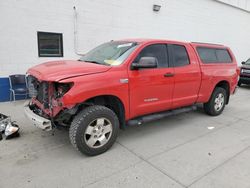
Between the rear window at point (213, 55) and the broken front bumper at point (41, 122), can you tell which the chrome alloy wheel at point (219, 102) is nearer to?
the rear window at point (213, 55)

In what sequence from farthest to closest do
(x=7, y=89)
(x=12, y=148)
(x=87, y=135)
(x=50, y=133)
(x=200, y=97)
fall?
1. (x=7, y=89)
2. (x=200, y=97)
3. (x=50, y=133)
4. (x=12, y=148)
5. (x=87, y=135)

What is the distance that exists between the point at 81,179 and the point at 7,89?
189 inches

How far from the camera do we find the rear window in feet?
16.3

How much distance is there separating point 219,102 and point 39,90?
4.44m

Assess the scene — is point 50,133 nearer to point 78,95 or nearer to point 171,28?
point 78,95

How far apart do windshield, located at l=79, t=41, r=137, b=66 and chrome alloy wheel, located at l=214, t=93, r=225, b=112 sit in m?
2.94

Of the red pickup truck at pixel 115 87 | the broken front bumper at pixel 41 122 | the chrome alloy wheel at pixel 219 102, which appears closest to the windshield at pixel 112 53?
the red pickup truck at pixel 115 87

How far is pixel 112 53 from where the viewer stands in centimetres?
389

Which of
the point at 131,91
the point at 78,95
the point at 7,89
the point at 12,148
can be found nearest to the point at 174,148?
the point at 131,91

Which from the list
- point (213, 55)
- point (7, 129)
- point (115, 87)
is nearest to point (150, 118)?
point (115, 87)

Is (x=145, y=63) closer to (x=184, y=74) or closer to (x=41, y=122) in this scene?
(x=184, y=74)

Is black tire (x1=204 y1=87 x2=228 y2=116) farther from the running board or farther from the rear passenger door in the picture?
the running board

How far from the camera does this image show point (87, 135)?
10.7 feet

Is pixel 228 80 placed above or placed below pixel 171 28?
below
